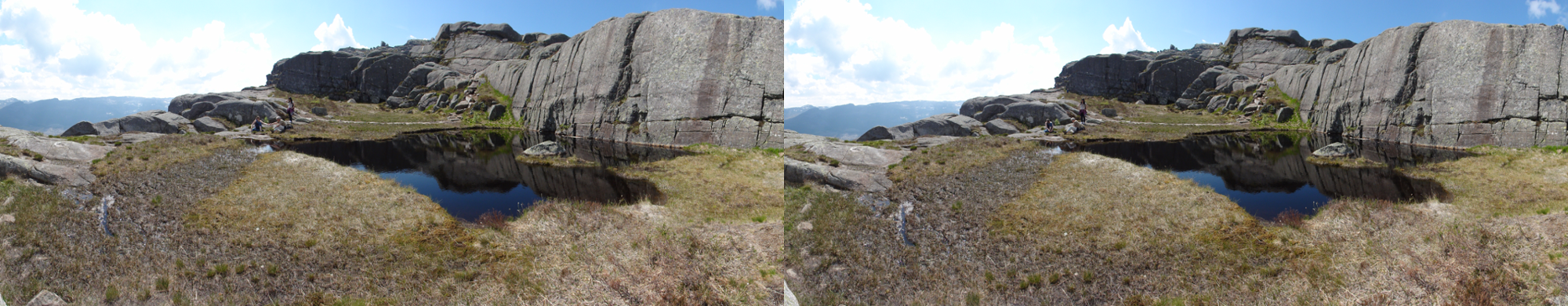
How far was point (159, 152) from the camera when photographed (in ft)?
98.1

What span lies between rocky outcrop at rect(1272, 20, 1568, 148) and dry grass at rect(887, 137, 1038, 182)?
29.2 meters

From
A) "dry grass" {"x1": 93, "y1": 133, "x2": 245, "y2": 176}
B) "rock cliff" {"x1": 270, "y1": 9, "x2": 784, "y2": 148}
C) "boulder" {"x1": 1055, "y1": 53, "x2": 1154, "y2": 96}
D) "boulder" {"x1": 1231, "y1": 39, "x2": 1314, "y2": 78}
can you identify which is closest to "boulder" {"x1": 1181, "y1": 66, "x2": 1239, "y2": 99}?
"boulder" {"x1": 1231, "y1": 39, "x2": 1314, "y2": 78}

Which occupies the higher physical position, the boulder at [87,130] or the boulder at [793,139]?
the boulder at [87,130]

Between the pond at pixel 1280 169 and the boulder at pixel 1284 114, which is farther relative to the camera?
the boulder at pixel 1284 114

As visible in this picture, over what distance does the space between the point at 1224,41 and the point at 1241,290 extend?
455 ft

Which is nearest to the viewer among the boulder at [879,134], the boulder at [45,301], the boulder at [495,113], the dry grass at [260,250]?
the boulder at [45,301]

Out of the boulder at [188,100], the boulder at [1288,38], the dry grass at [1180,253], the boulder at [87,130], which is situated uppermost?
the boulder at [1288,38]

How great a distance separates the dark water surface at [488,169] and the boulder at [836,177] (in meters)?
6.34

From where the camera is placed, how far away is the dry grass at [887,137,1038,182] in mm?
27156

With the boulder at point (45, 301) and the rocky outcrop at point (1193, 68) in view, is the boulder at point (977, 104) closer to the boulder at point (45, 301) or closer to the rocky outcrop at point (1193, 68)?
the rocky outcrop at point (1193, 68)

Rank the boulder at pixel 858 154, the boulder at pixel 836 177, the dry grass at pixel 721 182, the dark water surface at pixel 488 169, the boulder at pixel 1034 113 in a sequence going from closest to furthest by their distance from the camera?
the dry grass at pixel 721 182, the dark water surface at pixel 488 169, the boulder at pixel 836 177, the boulder at pixel 858 154, the boulder at pixel 1034 113

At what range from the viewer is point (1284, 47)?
103 meters

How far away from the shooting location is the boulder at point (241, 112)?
5509 centimetres

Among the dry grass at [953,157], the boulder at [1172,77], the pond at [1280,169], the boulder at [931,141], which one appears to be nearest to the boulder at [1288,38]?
the boulder at [1172,77]
